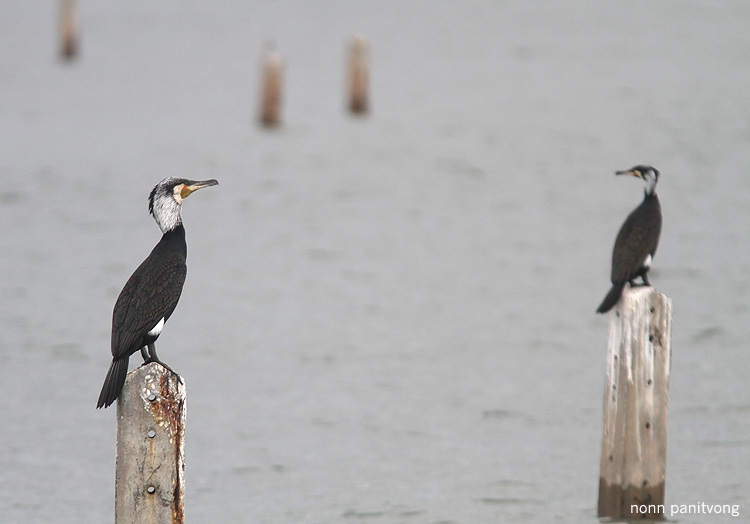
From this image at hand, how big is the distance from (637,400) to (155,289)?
210 centimetres

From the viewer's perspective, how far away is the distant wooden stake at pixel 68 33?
20500mm

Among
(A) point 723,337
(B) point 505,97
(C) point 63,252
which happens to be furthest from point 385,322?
(B) point 505,97

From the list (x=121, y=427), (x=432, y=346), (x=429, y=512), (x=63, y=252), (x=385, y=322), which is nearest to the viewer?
(x=121, y=427)

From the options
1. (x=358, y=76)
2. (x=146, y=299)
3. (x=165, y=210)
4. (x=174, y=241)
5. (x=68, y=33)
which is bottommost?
(x=146, y=299)

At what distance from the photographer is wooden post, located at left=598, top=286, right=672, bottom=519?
487 cm

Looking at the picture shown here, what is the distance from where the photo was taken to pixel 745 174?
14.5 metres

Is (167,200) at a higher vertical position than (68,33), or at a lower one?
lower

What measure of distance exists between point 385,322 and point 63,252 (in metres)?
3.78

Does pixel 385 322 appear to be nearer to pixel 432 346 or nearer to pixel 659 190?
pixel 432 346

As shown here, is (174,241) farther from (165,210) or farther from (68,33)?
(68,33)

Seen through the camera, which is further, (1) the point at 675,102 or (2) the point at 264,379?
(1) the point at 675,102

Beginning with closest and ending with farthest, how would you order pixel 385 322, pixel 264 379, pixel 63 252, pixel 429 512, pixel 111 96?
pixel 429 512, pixel 264 379, pixel 385 322, pixel 63 252, pixel 111 96

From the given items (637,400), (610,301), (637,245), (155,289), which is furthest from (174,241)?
(637,245)

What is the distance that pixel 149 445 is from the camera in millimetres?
3842
